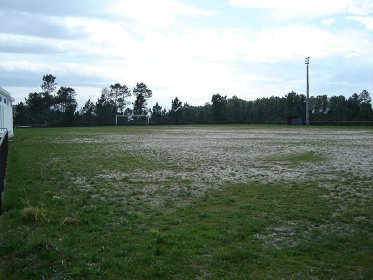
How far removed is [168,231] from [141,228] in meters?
0.48

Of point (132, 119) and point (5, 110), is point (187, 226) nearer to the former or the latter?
point (5, 110)

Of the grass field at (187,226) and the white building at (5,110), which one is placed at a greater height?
Answer: the white building at (5,110)

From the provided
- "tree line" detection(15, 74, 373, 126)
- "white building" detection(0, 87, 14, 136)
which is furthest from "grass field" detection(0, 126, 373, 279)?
"tree line" detection(15, 74, 373, 126)

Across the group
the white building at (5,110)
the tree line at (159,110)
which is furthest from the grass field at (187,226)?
the tree line at (159,110)

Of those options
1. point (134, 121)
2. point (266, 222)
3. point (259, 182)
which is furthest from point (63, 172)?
point (134, 121)

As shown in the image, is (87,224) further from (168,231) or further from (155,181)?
(155,181)

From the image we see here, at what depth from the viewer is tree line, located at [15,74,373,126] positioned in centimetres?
8800

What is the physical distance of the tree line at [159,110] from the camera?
88.0 meters

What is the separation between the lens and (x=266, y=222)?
6973 millimetres

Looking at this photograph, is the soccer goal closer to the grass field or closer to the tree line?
the tree line

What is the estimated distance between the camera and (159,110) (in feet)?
337

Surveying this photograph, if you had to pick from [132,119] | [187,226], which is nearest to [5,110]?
[187,226]

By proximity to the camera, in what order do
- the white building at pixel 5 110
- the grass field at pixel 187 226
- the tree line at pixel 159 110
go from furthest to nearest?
the tree line at pixel 159 110
the white building at pixel 5 110
the grass field at pixel 187 226

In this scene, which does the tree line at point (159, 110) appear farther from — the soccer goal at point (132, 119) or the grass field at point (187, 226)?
the grass field at point (187, 226)
